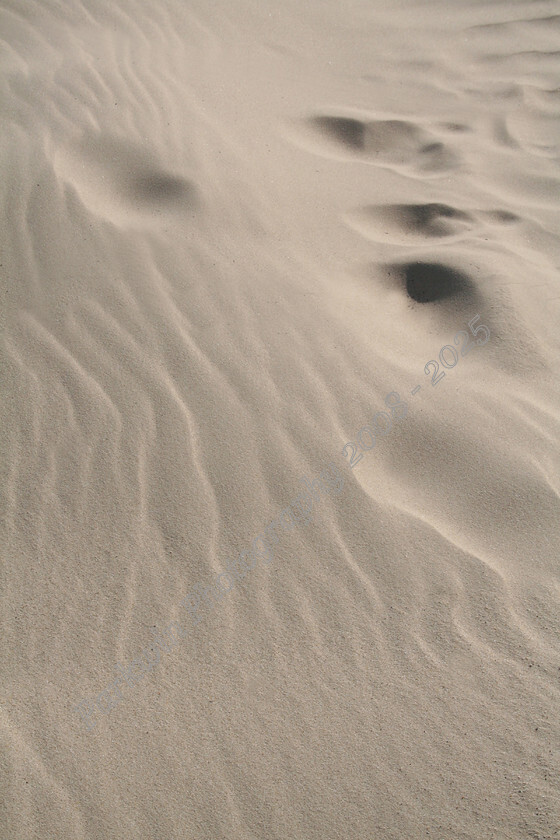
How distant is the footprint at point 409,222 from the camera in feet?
9.46

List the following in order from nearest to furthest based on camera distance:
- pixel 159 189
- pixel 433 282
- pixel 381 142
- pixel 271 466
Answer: pixel 271 466, pixel 433 282, pixel 159 189, pixel 381 142

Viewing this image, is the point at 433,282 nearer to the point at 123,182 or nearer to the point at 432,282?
the point at 432,282

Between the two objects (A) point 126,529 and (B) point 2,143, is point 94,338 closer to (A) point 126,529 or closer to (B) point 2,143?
(A) point 126,529

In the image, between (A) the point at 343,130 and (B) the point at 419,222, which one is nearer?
(B) the point at 419,222

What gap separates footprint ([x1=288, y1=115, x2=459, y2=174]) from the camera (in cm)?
337

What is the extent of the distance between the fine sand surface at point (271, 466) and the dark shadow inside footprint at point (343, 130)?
0.03 m

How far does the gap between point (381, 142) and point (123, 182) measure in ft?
5.16

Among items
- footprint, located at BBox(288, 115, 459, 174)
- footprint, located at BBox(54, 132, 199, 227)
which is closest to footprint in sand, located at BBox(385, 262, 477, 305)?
footprint, located at BBox(288, 115, 459, 174)

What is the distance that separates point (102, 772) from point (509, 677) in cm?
112

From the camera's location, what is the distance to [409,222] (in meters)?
2.97

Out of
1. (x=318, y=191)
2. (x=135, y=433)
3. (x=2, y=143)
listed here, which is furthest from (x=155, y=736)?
(x=2, y=143)

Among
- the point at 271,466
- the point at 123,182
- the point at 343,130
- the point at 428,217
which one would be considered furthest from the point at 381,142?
the point at 271,466

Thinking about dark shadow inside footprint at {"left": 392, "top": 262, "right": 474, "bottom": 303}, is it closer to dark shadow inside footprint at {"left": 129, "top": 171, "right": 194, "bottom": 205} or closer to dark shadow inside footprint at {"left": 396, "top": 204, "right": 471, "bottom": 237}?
dark shadow inside footprint at {"left": 396, "top": 204, "right": 471, "bottom": 237}

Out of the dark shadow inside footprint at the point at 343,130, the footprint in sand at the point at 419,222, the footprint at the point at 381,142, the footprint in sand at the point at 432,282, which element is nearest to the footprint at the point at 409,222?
the footprint in sand at the point at 419,222
